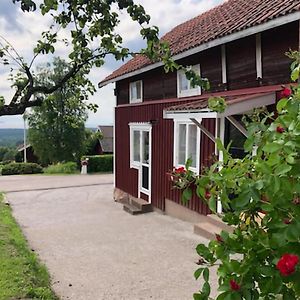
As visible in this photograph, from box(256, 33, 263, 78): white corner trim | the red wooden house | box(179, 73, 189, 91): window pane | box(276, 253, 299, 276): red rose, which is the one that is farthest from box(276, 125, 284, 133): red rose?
box(179, 73, 189, 91): window pane

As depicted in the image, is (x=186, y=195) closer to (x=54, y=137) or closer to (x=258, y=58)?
(x=258, y=58)

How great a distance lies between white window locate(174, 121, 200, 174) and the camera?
29.3 ft

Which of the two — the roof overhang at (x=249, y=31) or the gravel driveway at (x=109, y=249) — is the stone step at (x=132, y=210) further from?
the roof overhang at (x=249, y=31)

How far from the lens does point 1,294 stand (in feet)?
14.1

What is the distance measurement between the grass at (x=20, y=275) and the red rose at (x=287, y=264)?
11.8 feet

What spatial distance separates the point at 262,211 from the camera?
1841mm

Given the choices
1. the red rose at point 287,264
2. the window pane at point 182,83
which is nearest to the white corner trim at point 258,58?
the window pane at point 182,83

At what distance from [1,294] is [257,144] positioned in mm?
3660

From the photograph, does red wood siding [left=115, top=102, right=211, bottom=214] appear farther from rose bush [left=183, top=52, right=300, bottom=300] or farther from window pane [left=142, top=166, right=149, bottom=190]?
rose bush [left=183, top=52, right=300, bottom=300]

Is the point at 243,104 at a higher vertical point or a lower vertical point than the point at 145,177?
higher

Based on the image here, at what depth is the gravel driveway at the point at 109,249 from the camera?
5242 mm

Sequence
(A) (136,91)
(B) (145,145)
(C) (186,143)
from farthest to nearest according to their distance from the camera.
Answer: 1. (A) (136,91)
2. (B) (145,145)
3. (C) (186,143)

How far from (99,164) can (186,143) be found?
19.6m

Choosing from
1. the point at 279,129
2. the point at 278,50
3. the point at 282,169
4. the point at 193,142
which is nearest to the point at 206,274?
the point at 282,169
